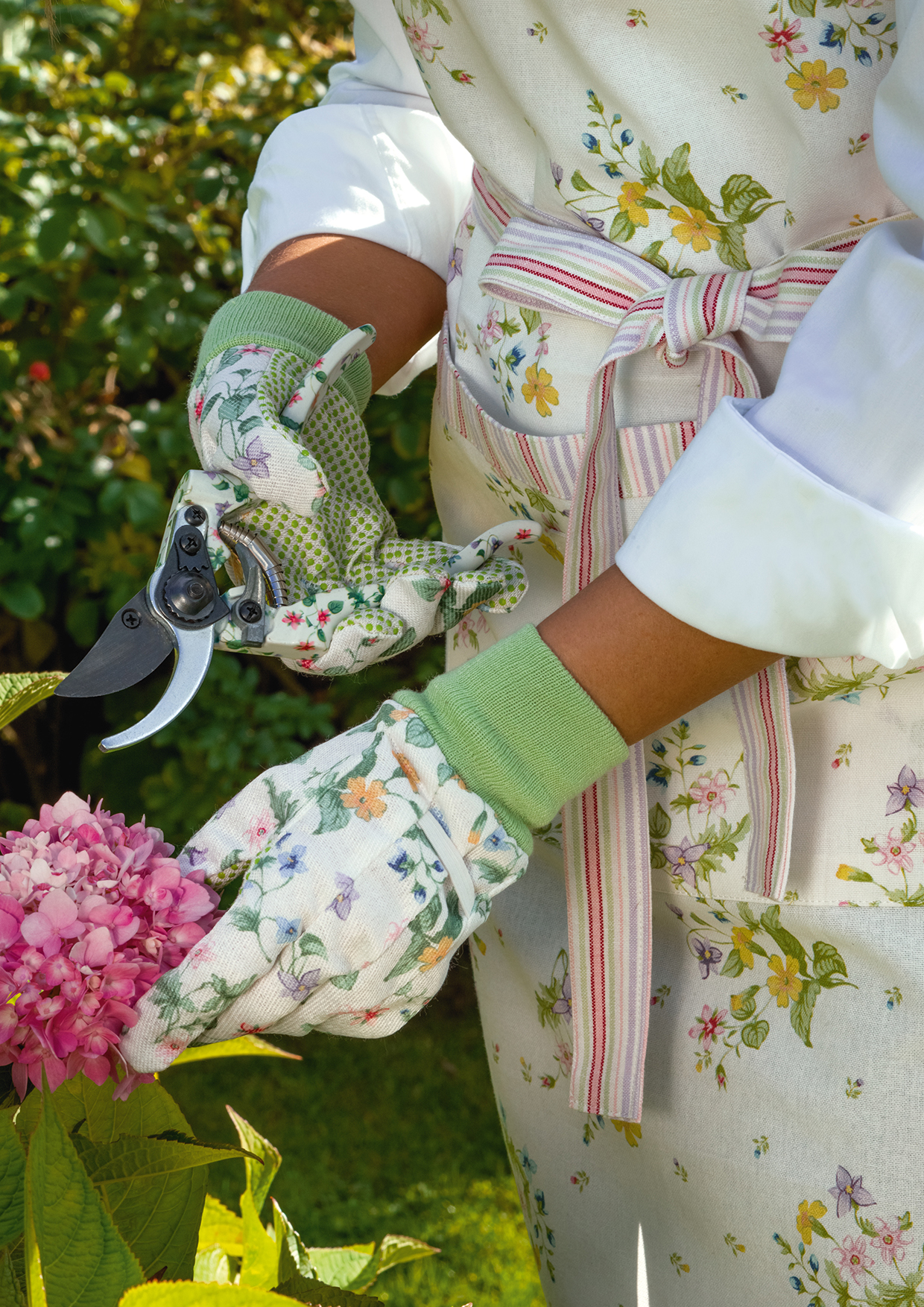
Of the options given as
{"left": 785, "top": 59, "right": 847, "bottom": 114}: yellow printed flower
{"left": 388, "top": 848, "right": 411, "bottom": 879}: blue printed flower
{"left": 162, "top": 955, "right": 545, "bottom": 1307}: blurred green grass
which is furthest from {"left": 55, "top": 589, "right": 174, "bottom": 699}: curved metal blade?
{"left": 162, "top": 955, "right": 545, "bottom": 1307}: blurred green grass

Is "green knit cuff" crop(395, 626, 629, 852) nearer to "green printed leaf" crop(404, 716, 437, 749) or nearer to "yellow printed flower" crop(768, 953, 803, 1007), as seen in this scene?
"green printed leaf" crop(404, 716, 437, 749)

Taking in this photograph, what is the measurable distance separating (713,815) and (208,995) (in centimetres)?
40

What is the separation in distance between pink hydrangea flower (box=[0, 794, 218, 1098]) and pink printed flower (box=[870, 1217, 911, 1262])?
0.50 m

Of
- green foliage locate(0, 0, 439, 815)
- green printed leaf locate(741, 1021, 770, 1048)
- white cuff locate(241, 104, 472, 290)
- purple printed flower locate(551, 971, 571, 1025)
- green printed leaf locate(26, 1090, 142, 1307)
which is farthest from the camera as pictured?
green foliage locate(0, 0, 439, 815)

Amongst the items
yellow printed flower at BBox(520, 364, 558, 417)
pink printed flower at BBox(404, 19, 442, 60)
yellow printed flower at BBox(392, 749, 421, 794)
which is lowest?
yellow printed flower at BBox(392, 749, 421, 794)

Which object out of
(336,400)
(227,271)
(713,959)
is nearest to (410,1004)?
(713,959)

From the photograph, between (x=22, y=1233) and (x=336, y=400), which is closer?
(x=22, y=1233)

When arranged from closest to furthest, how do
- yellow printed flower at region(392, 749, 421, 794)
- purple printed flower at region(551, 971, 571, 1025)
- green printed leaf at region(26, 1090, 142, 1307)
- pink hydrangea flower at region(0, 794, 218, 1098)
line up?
green printed leaf at region(26, 1090, 142, 1307), pink hydrangea flower at region(0, 794, 218, 1098), yellow printed flower at region(392, 749, 421, 794), purple printed flower at region(551, 971, 571, 1025)

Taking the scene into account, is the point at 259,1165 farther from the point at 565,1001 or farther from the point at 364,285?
the point at 364,285

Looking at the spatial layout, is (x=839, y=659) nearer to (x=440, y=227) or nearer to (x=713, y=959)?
(x=713, y=959)

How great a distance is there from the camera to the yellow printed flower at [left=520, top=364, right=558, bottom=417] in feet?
2.88

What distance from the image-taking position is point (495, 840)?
726mm

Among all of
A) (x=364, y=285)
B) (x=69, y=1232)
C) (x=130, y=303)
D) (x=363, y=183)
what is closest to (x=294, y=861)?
(x=69, y=1232)

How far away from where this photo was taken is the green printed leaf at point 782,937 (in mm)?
820
